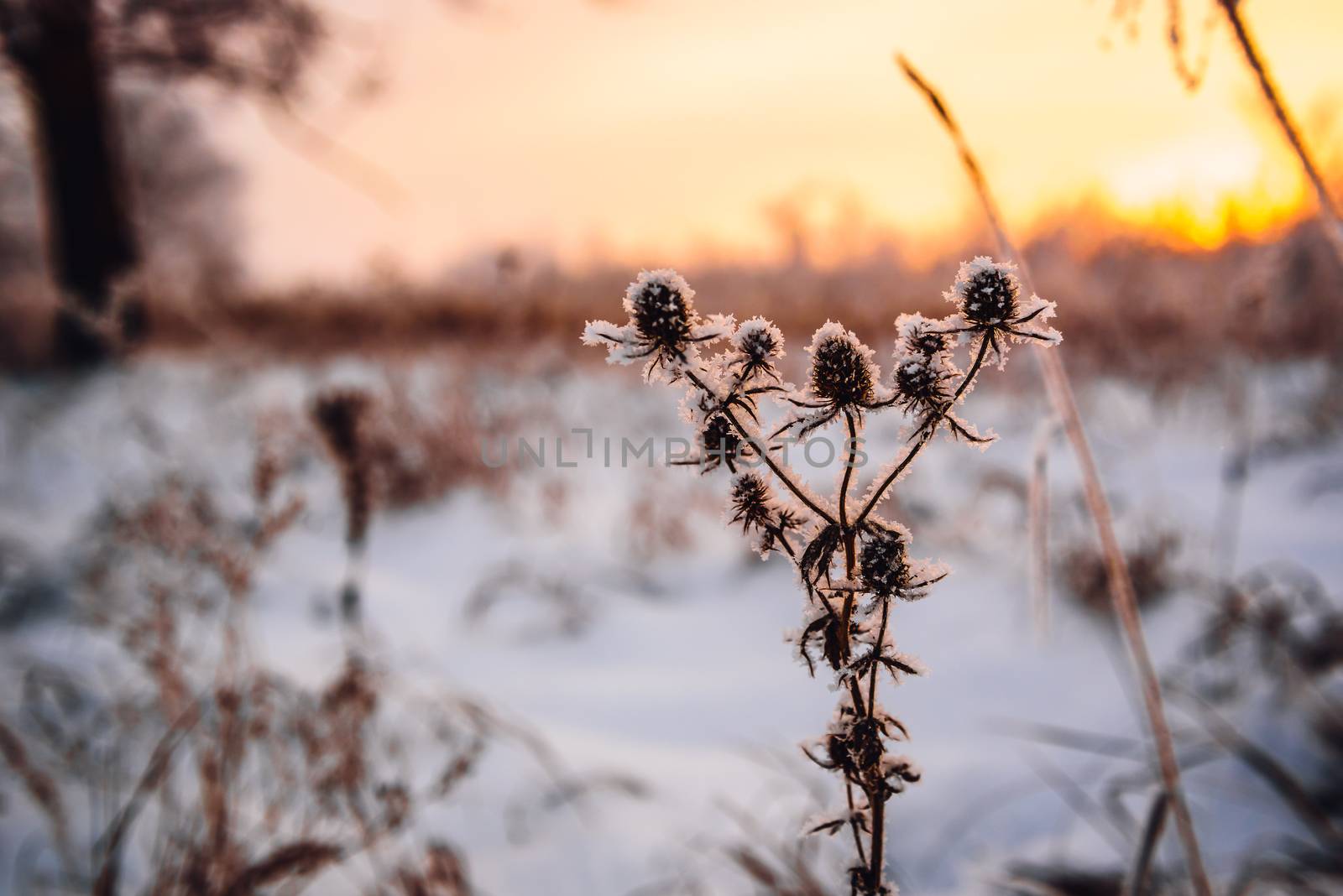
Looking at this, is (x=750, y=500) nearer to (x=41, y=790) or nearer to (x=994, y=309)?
(x=994, y=309)

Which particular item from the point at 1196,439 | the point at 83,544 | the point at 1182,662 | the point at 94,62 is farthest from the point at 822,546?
the point at 94,62

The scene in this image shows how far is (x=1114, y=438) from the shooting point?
3.91 meters

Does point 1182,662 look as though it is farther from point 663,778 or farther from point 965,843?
point 663,778

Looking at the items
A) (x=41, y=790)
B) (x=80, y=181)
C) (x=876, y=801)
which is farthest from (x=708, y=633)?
(x=80, y=181)

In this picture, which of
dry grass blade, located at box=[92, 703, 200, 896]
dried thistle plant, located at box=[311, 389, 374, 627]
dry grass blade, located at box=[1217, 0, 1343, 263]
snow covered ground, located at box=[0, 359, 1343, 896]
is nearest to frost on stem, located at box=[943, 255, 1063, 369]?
dry grass blade, located at box=[1217, 0, 1343, 263]

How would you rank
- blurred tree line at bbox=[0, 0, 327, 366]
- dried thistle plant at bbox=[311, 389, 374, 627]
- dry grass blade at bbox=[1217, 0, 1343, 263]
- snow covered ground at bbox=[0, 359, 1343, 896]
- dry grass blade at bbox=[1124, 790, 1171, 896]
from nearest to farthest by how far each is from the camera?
dry grass blade at bbox=[1217, 0, 1343, 263], dry grass blade at bbox=[1124, 790, 1171, 896], snow covered ground at bbox=[0, 359, 1343, 896], dried thistle plant at bbox=[311, 389, 374, 627], blurred tree line at bbox=[0, 0, 327, 366]

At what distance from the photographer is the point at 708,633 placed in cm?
253

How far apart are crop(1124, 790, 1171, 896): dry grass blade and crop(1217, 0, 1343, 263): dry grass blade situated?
66cm

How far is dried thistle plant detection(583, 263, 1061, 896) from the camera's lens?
505 millimetres

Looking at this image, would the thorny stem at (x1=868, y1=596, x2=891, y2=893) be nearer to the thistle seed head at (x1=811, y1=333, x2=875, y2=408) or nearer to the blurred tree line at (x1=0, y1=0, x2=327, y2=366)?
the thistle seed head at (x1=811, y1=333, x2=875, y2=408)

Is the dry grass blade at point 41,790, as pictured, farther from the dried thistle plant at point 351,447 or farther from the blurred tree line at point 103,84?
the blurred tree line at point 103,84

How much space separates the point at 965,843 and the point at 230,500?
12.2 feet

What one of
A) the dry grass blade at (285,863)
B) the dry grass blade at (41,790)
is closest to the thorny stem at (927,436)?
the dry grass blade at (285,863)

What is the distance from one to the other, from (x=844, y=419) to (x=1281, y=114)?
54 centimetres
